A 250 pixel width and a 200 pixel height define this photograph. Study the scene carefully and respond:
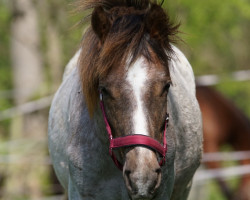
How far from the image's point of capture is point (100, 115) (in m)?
4.50

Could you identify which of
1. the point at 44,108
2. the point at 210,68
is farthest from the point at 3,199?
the point at 210,68

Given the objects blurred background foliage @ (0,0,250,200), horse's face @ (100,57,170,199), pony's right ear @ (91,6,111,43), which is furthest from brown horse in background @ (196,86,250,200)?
horse's face @ (100,57,170,199)

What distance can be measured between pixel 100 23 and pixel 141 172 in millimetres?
1094

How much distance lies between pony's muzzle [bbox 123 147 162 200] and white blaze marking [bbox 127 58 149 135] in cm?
13

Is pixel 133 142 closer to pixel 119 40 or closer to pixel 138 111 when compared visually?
pixel 138 111

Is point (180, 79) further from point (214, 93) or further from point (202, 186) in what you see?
point (214, 93)

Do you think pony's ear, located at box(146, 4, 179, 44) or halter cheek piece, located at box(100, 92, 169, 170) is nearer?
halter cheek piece, located at box(100, 92, 169, 170)

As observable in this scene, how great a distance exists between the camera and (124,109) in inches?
161

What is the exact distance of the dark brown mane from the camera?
425 centimetres

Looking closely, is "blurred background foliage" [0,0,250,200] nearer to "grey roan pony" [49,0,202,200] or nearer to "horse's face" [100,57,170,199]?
"grey roan pony" [49,0,202,200]

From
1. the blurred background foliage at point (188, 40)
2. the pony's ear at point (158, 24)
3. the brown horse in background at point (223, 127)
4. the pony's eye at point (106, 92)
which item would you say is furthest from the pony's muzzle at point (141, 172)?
the brown horse in background at point (223, 127)

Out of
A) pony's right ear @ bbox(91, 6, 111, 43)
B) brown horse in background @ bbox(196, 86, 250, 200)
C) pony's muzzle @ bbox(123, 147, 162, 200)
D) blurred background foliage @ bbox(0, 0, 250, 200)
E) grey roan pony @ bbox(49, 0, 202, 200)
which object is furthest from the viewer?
blurred background foliage @ bbox(0, 0, 250, 200)

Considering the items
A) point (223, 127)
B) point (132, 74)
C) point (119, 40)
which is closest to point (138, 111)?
point (132, 74)

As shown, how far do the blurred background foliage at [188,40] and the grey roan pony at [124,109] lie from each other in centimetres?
400
